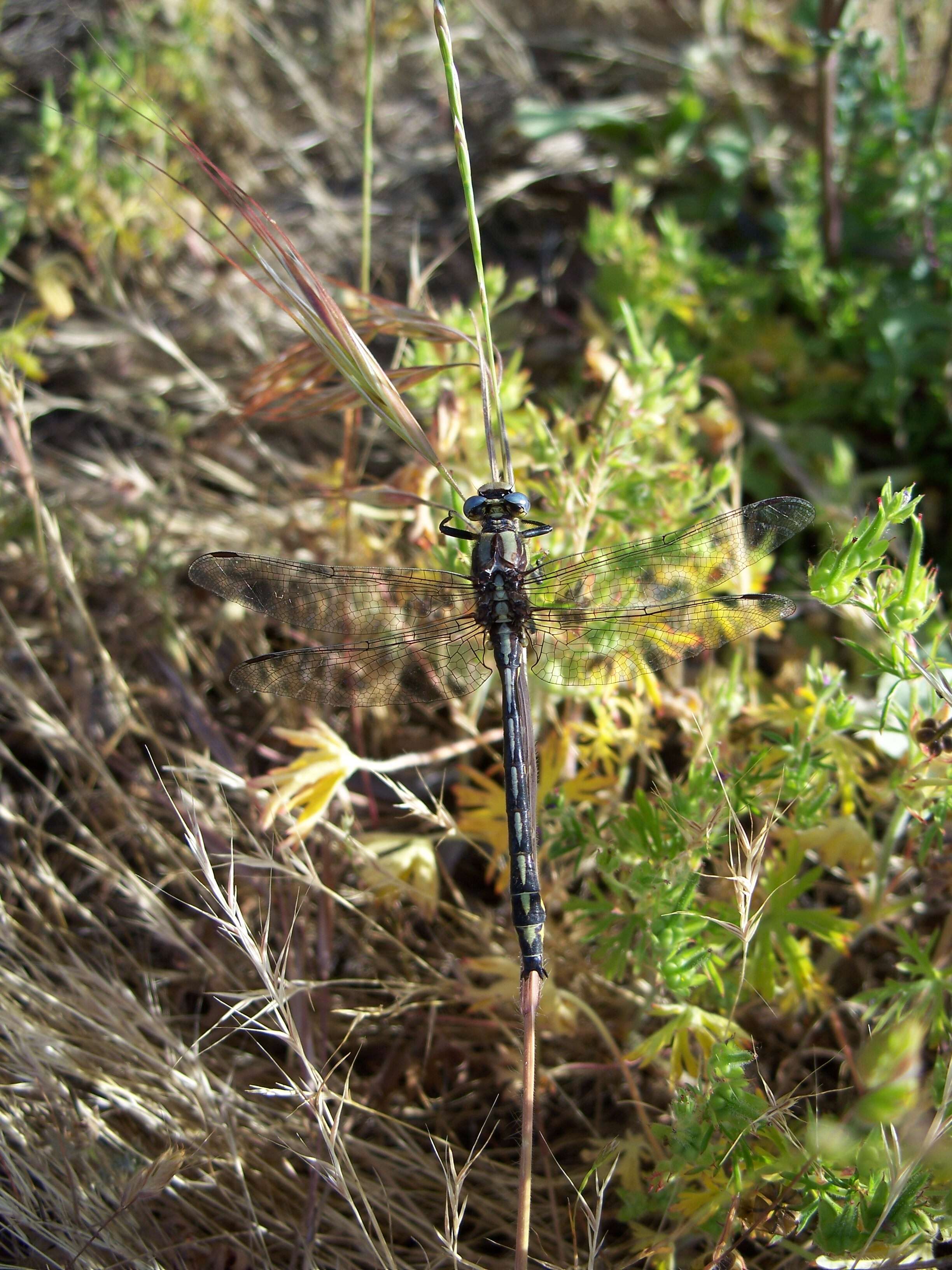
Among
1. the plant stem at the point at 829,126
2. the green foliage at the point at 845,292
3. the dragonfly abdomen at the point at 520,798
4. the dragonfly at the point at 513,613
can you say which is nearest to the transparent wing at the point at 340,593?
the dragonfly at the point at 513,613

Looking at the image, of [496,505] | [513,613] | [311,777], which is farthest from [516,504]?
[311,777]

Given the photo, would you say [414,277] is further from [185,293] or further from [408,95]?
[408,95]

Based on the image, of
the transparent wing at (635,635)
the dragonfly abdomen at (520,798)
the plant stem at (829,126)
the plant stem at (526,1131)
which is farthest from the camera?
the plant stem at (829,126)

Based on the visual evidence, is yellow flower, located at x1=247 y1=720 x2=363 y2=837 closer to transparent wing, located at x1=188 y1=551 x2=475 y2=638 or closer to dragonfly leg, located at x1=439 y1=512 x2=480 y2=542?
transparent wing, located at x1=188 y1=551 x2=475 y2=638

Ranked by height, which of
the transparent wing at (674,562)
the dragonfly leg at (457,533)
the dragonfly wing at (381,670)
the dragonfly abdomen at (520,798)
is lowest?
the dragonfly abdomen at (520,798)

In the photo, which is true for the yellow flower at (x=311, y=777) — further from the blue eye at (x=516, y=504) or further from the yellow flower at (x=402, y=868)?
the blue eye at (x=516, y=504)

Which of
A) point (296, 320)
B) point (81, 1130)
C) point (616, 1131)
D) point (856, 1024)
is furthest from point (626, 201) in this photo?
point (81, 1130)

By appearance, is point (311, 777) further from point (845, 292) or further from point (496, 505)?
point (845, 292)

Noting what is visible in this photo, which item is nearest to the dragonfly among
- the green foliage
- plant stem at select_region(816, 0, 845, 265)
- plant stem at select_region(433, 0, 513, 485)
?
plant stem at select_region(433, 0, 513, 485)
